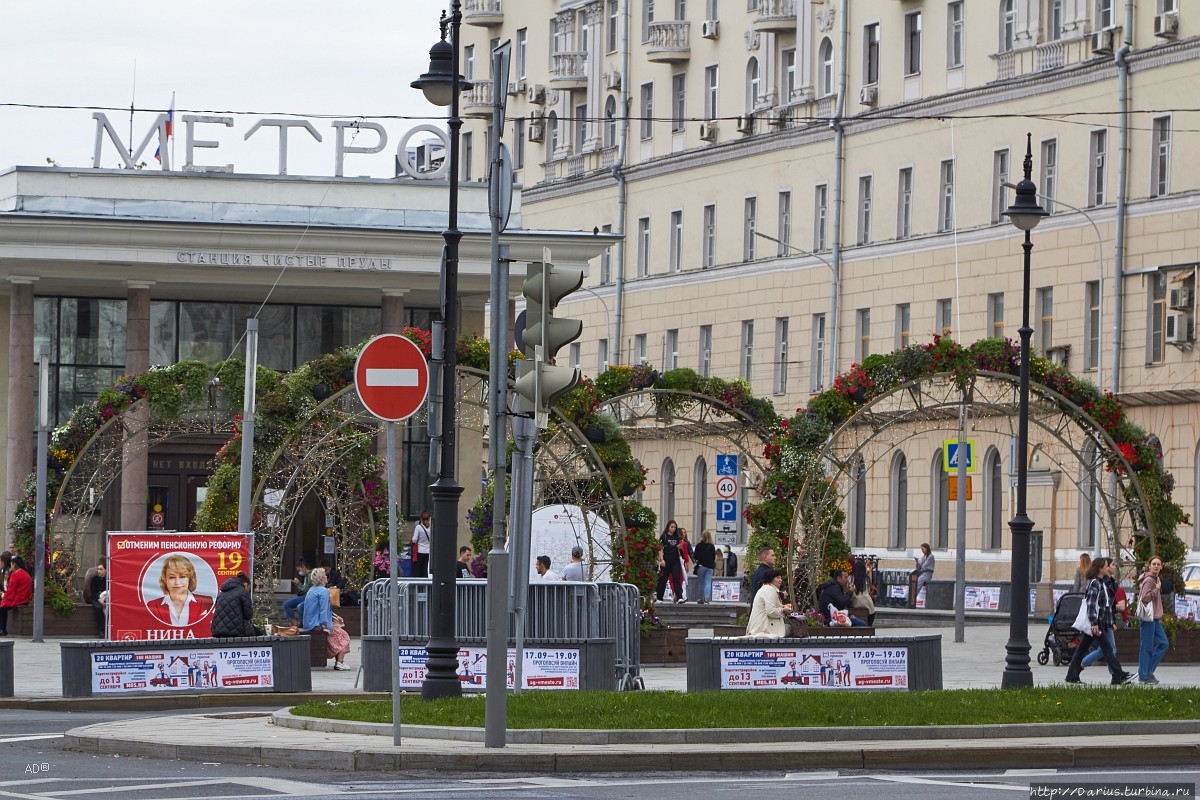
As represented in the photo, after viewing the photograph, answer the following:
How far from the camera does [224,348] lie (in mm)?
51125

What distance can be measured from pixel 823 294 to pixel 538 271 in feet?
171

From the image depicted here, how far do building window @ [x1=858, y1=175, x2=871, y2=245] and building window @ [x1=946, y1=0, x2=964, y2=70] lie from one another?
4984 millimetres

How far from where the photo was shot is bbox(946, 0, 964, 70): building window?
214ft

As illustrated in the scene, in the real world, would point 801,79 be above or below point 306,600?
Result: above

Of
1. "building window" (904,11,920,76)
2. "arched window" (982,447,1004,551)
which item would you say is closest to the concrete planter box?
"arched window" (982,447,1004,551)

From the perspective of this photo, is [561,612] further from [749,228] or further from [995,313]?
[749,228]

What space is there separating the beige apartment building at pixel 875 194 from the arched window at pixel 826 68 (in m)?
0.07

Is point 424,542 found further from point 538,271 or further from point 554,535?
point 538,271

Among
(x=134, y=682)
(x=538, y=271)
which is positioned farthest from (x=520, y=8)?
(x=538, y=271)

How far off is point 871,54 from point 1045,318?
10.6 m

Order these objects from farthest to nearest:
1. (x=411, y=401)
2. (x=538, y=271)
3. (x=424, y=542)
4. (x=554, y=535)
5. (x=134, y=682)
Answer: (x=424, y=542) < (x=554, y=535) < (x=134, y=682) < (x=538, y=271) < (x=411, y=401)

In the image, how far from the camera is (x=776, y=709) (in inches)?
825

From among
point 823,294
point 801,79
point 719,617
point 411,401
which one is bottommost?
point 719,617

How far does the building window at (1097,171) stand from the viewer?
197 feet
